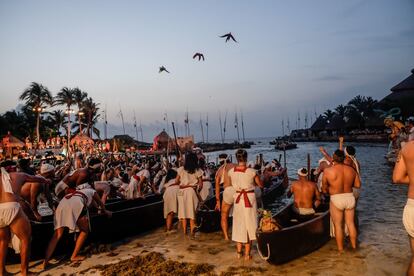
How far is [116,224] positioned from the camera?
24.3 feet

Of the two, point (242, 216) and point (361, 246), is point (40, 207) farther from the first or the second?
point (361, 246)

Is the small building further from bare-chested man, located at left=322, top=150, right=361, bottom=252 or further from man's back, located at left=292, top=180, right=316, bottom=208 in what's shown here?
bare-chested man, located at left=322, top=150, right=361, bottom=252

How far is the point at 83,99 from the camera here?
188 feet

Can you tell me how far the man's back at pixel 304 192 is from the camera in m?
6.67

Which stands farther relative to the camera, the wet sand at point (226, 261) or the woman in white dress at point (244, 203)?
the woman in white dress at point (244, 203)

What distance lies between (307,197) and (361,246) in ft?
5.14

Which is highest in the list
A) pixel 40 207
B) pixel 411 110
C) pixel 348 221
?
pixel 411 110

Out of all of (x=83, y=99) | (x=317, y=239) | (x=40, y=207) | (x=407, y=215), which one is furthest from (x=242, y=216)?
(x=83, y=99)

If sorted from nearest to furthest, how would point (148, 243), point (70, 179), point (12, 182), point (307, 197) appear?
1. point (12, 182)
2. point (70, 179)
3. point (307, 197)
4. point (148, 243)

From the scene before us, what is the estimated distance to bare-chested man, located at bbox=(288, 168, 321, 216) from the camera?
668 centimetres

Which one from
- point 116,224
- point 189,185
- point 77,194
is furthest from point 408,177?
point 116,224

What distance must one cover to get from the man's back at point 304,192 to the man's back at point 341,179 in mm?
818

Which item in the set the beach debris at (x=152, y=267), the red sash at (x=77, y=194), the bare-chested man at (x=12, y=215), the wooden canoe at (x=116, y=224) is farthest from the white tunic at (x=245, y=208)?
the bare-chested man at (x=12, y=215)

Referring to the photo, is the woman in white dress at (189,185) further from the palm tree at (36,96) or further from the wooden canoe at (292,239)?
the palm tree at (36,96)
